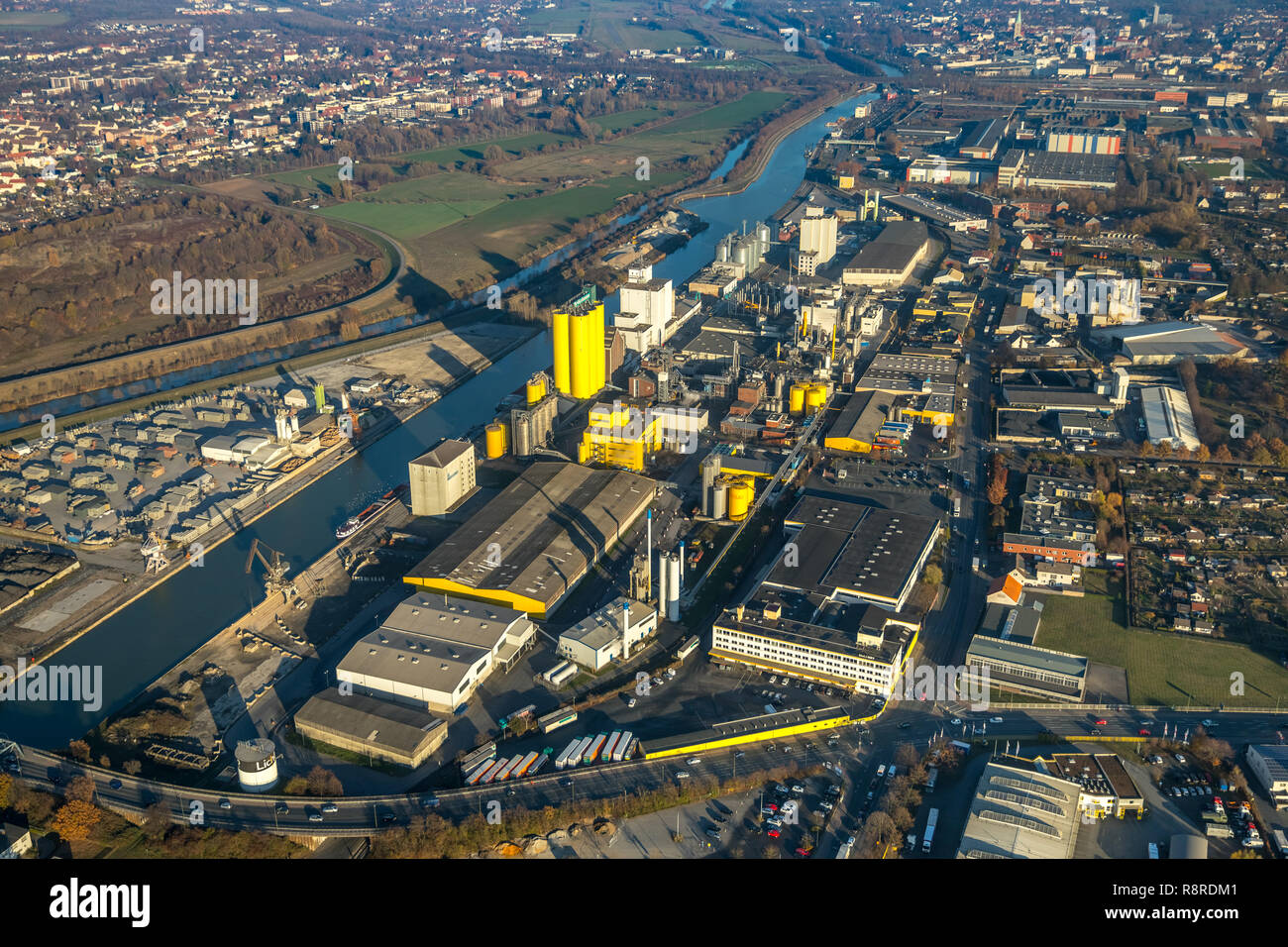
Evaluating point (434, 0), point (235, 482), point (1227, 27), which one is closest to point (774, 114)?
point (1227, 27)

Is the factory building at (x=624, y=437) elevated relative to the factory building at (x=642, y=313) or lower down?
lower down

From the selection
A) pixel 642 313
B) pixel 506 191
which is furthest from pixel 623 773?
pixel 506 191

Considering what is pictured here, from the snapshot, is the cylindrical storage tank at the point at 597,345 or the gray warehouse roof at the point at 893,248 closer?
the cylindrical storage tank at the point at 597,345

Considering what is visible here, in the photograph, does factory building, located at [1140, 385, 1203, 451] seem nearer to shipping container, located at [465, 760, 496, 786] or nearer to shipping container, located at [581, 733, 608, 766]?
shipping container, located at [581, 733, 608, 766]

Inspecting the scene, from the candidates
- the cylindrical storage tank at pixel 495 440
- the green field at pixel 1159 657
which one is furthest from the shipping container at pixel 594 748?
the cylindrical storage tank at pixel 495 440

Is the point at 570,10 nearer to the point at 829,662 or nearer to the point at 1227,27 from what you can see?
the point at 1227,27

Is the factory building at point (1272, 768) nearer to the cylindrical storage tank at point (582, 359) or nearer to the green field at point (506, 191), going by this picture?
the cylindrical storage tank at point (582, 359)
